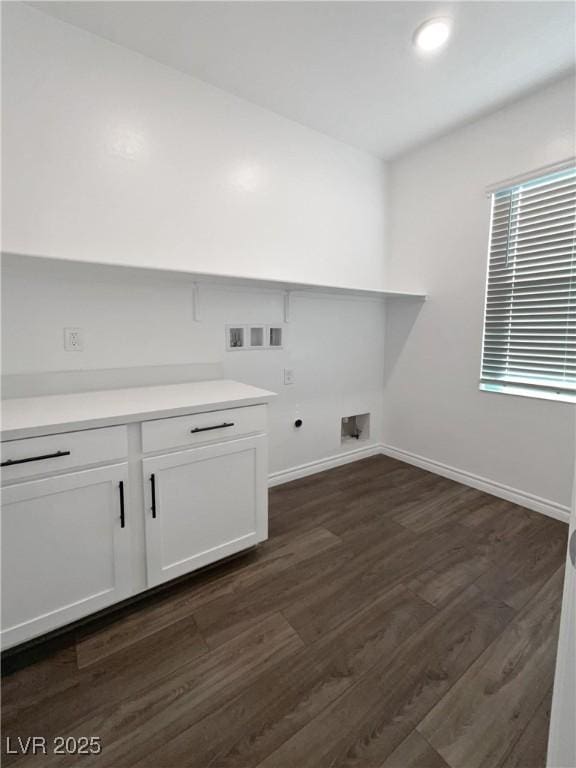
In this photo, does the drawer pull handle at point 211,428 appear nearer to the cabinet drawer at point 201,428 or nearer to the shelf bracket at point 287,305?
the cabinet drawer at point 201,428

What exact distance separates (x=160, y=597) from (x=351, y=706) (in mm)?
878

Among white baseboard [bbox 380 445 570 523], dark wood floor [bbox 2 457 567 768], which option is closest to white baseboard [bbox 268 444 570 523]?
white baseboard [bbox 380 445 570 523]

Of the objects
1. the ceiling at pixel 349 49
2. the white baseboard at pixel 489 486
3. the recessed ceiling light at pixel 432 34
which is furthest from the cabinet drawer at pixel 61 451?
the white baseboard at pixel 489 486

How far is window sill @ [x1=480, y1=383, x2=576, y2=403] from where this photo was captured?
7.04 feet

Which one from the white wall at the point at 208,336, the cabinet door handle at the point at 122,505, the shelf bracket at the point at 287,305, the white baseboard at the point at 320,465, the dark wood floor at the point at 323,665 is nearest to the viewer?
the dark wood floor at the point at 323,665

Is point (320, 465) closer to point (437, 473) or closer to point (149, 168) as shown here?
point (437, 473)

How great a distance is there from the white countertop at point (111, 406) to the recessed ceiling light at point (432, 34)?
1.84 m

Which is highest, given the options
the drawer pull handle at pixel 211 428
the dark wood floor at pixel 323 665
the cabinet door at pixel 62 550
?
the drawer pull handle at pixel 211 428

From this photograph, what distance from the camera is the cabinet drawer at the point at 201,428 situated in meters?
1.44

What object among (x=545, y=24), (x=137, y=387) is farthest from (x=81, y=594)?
(x=545, y=24)

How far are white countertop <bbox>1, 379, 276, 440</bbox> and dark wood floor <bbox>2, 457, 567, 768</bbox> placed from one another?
814mm

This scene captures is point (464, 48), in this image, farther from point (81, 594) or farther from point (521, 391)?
point (81, 594)

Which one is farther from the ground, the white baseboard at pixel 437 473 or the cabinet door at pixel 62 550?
the cabinet door at pixel 62 550

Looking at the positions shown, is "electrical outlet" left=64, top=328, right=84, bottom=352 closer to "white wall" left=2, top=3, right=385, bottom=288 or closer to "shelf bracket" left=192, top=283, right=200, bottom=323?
"white wall" left=2, top=3, right=385, bottom=288
